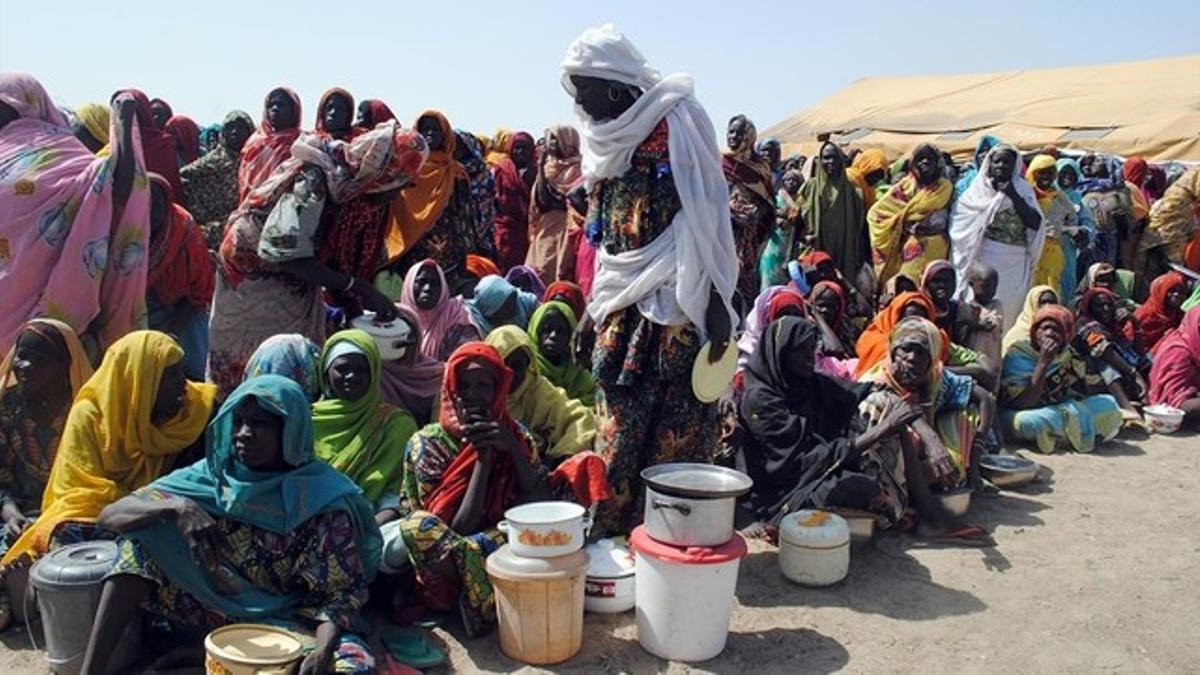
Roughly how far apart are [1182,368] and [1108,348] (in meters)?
0.52

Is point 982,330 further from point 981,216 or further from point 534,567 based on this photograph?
point 534,567

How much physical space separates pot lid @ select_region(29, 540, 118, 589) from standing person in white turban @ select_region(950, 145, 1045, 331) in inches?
249

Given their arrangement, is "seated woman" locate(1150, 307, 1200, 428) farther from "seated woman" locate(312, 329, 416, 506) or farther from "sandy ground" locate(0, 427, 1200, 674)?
"seated woman" locate(312, 329, 416, 506)

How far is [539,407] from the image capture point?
470 centimetres

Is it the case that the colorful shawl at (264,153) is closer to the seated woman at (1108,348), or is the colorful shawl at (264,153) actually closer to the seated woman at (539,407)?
the seated woman at (539,407)

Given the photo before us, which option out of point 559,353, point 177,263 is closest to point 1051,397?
point 559,353

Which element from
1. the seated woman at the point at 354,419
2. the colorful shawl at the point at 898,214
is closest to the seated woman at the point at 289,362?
the seated woman at the point at 354,419

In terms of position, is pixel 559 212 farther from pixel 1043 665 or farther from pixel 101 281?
pixel 1043 665

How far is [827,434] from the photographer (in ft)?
16.1

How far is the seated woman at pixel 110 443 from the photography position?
3.53 meters

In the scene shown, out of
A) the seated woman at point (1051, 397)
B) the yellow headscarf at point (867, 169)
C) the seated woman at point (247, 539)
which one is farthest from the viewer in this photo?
the yellow headscarf at point (867, 169)

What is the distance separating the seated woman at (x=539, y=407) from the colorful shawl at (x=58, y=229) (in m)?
1.74

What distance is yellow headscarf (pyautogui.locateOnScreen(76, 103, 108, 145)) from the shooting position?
674cm

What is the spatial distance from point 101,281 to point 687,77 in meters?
2.79
